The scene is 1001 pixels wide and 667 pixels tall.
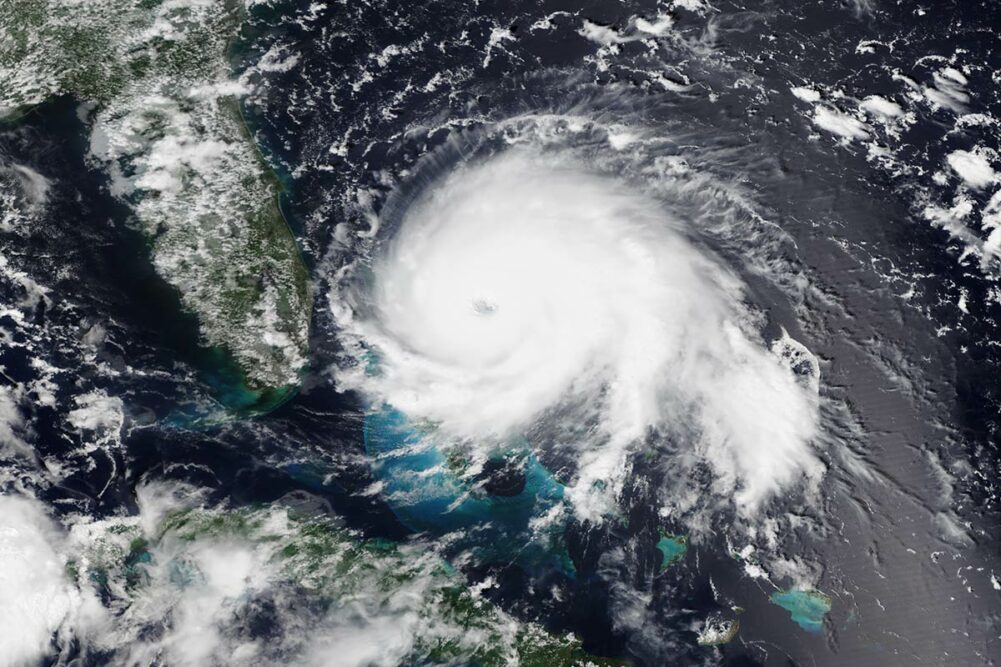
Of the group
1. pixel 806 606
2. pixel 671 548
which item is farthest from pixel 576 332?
pixel 806 606

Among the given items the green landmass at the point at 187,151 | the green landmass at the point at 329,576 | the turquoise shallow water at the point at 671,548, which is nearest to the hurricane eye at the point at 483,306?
the green landmass at the point at 187,151

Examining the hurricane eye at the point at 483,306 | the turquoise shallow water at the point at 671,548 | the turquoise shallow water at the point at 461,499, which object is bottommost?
the turquoise shallow water at the point at 461,499

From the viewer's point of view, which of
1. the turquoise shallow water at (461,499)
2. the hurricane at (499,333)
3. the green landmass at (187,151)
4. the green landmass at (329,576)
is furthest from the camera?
the green landmass at (187,151)

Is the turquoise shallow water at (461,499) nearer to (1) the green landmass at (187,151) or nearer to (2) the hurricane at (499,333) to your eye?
(2) the hurricane at (499,333)

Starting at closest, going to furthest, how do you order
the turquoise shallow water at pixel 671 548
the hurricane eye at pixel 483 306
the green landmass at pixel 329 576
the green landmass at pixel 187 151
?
the green landmass at pixel 329 576, the turquoise shallow water at pixel 671 548, the green landmass at pixel 187 151, the hurricane eye at pixel 483 306

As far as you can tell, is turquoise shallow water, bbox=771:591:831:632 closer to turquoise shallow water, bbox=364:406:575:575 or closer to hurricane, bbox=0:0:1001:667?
hurricane, bbox=0:0:1001:667

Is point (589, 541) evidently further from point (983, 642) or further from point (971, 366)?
point (971, 366)

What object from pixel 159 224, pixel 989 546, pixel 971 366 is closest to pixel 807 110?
pixel 971 366
